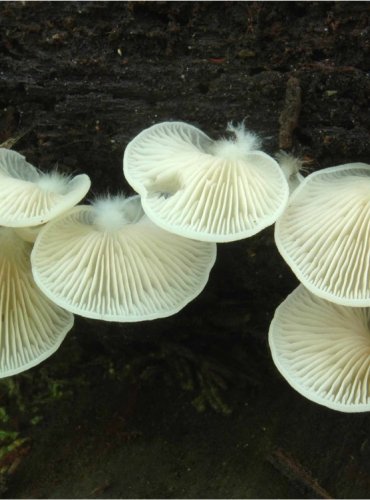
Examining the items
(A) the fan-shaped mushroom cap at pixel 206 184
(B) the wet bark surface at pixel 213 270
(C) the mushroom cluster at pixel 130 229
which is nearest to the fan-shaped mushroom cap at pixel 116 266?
(C) the mushroom cluster at pixel 130 229

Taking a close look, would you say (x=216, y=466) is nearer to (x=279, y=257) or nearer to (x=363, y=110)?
(x=279, y=257)

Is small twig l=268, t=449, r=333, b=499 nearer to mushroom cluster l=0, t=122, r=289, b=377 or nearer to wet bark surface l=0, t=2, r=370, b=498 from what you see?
wet bark surface l=0, t=2, r=370, b=498

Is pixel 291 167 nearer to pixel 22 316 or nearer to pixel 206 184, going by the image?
pixel 206 184

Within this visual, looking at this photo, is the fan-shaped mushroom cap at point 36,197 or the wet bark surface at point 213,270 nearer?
the fan-shaped mushroom cap at point 36,197

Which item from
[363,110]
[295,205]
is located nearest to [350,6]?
[363,110]

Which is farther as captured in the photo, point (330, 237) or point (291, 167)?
point (291, 167)

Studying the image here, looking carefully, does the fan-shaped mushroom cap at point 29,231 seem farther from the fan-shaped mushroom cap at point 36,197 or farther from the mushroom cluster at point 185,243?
the fan-shaped mushroom cap at point 36,197

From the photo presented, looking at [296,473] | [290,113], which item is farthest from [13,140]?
[296,473]
